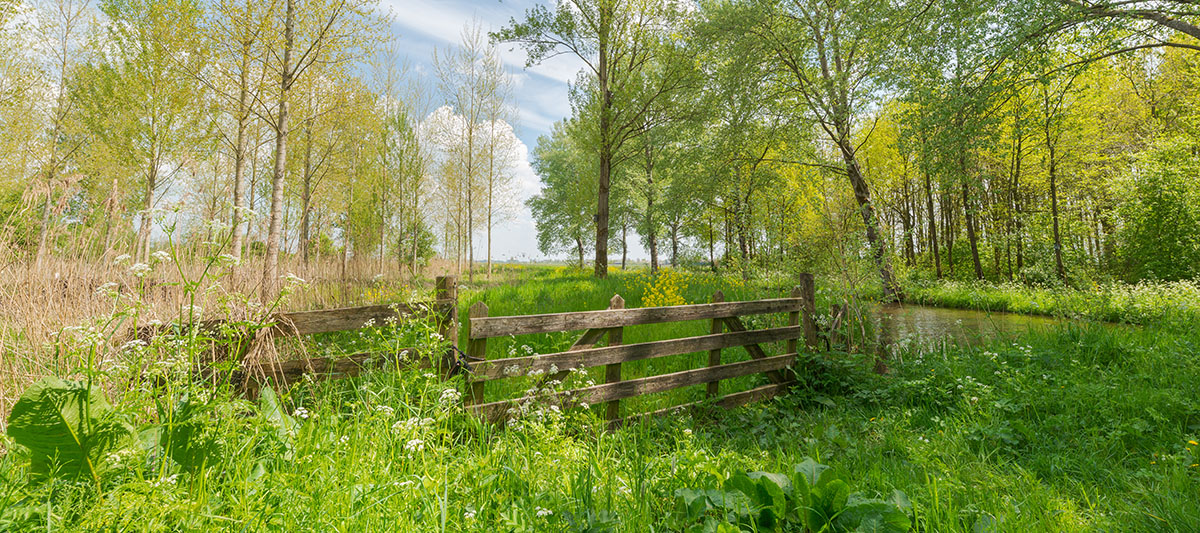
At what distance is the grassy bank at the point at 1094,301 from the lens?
8242mm

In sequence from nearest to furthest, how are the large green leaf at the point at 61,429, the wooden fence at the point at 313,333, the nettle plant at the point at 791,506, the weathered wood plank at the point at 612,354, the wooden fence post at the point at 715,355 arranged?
the large green leaf at the point at 61,429 < the nettle plant at the point at 791,506 < the wooden fence at the point at 313,333 < the weathered wood plank at the point at 612,354 < the wooden fence post at the point at 715,355

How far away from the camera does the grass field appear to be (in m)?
1.79

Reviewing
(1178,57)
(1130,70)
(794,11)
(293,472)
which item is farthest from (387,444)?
(1130,70)

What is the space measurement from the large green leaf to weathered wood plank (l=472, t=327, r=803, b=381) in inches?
77.4

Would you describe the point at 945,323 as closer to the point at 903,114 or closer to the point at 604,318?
the point at 903,114

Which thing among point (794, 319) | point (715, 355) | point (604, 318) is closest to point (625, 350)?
point (604, 318)

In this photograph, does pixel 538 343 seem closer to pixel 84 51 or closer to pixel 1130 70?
pixel 84 51

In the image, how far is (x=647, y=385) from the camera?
4.64 meters

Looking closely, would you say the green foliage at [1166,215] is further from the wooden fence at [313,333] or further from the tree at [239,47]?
the tree at [239,47]

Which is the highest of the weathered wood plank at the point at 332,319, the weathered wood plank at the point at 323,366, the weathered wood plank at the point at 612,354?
the weathered wood plank at the point at 332,319

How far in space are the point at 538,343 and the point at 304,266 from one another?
3.80 meters

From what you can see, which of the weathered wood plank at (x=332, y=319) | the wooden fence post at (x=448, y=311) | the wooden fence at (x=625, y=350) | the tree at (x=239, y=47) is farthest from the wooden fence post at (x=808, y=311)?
the tree at (x=239, y=47)

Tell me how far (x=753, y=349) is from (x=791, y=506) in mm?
3670

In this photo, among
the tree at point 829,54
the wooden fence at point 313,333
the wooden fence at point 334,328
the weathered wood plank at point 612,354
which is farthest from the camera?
the tree at point 829,54
